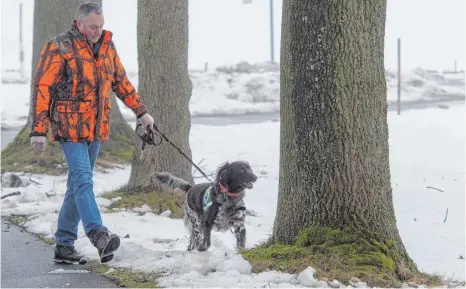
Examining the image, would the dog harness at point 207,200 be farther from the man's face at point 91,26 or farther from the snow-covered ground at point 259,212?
the man's face at point 91,26

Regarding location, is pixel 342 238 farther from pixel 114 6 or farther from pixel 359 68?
pixel 114 6

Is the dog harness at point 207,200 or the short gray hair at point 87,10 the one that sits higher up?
the short gray hair at point 87,10

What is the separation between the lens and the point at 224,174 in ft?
21.9

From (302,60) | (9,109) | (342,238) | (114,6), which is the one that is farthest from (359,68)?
(114,6)

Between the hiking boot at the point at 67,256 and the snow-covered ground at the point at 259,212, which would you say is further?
the hiking boot at the point at 67,256

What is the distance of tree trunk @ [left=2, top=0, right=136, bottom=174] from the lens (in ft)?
42.2

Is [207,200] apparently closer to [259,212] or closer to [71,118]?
[71,118]

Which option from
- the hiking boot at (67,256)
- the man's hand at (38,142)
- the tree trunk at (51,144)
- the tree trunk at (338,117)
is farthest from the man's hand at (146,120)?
the tree trunk at (51,144)

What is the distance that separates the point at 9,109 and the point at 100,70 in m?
23.0

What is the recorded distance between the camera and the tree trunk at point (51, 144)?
12852 mm

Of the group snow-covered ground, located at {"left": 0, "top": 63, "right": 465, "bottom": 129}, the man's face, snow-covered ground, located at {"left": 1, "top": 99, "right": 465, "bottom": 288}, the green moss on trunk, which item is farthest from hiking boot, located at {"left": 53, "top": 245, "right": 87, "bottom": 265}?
snow-covered ground, located at {"left": 0, "top": 63, "right": 465, "bottom": 129}

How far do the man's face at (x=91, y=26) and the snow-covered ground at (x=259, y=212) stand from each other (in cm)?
175

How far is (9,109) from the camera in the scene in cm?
2814

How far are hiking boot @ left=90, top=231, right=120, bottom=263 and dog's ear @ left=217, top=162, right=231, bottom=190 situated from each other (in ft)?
3.61
